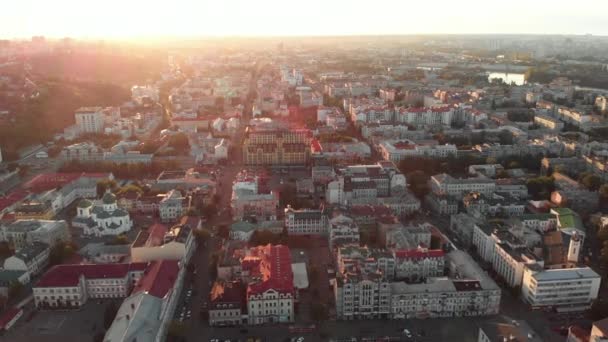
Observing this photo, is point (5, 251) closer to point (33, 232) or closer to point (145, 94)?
point (33, 232)

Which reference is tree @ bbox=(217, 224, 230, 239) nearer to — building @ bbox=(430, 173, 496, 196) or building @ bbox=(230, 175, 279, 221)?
building @ bbox=(230, 175, 279, 221)

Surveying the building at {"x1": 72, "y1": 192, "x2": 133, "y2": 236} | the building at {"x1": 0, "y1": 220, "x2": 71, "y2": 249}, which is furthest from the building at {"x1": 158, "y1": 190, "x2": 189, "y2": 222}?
the building at {"x1": 0, "y1": 220, "x2": 71, "y2": 249}

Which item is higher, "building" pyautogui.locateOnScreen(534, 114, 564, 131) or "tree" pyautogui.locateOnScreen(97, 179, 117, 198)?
"building" pyautogui.locateOnScreen(534, 114, 564, 131)

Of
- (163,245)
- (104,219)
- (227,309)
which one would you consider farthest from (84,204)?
(227,309)

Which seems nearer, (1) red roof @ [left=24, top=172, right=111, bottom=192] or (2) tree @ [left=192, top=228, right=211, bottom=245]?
(2) tree @ [left=192, top=228, right=211, bottom=245]

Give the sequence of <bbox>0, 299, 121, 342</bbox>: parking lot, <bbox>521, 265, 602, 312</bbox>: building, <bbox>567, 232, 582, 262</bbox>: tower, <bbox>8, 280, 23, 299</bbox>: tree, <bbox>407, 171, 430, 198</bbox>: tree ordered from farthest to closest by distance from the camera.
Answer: <bbox>407, 171, 430, 198</bbox>: tree, <bbox>567, 232, 582, 262</bbox>: tower, <bbox>8, 280, 23, 299</bbox>: tree, <bbox>521, 265, 602, 312</bbox>: building, <bbox>0, 299, 121, 342</bbox>: parking lot

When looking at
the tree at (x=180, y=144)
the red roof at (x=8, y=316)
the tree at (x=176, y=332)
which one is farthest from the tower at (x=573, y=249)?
the tree at (x=180, y=144)

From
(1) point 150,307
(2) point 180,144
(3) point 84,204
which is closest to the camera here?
(1) point 150,307
